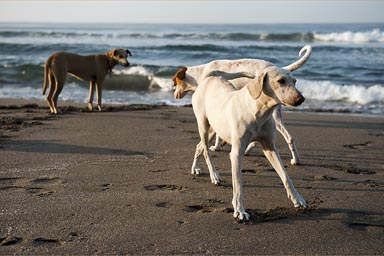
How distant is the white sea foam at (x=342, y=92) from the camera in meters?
12.0

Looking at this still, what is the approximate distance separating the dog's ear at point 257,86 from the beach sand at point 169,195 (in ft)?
3.54

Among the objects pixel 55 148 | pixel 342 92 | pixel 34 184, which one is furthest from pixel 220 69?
pixel 342 92

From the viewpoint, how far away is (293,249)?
3537mm

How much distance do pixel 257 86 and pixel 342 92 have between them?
9.61 meters

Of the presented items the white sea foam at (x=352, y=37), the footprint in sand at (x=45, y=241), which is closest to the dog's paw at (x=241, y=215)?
the footprint in sand at (x=45, y=241)

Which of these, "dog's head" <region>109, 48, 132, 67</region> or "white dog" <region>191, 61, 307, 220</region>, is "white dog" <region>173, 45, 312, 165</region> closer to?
"white dog" <region>191, 61, 307, 220</region>

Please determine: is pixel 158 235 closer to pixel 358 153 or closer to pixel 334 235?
pixel 334 235

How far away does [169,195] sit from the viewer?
478 cm

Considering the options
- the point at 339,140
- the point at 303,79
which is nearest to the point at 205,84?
the point at 339,140

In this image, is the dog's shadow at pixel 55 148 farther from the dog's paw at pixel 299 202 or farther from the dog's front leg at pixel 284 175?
the dog's paw at pixel 299 202

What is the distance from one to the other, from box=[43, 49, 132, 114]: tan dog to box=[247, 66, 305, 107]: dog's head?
22.4ft

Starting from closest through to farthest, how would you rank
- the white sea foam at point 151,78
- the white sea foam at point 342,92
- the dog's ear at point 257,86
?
the dog's ear at point 257,86
the white sea foam at point 342,92
the white sea foam at point 151,78

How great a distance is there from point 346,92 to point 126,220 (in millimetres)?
10043

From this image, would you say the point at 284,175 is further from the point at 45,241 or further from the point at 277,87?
the point at 45,241
